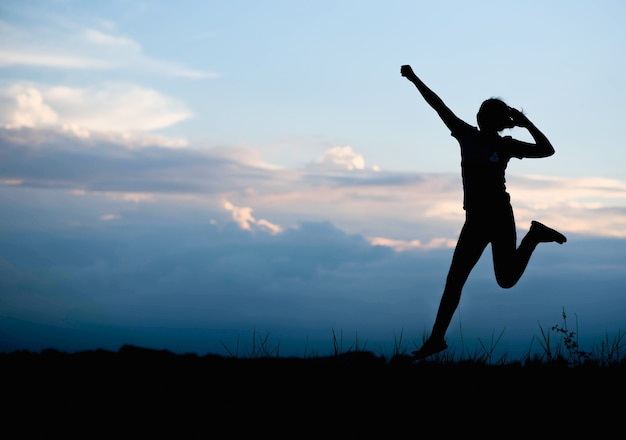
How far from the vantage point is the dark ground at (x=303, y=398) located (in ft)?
16.9

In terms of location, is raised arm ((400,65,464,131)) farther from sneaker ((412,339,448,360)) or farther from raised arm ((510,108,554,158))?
sneaker ((412,339,448,360))

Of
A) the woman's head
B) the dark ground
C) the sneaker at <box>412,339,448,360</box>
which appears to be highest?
the woman's head

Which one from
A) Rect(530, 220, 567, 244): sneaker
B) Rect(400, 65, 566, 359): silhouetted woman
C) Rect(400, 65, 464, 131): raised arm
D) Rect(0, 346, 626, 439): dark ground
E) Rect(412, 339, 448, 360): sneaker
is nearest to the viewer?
Rect(0, 346, 626, 439): dark ground

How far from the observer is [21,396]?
5914 mm

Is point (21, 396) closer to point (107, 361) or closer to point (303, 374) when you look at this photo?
point (107, 361)

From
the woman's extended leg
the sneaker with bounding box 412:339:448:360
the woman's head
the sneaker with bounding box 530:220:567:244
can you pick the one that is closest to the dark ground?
the sneaker with bounding box 412:339:448:360

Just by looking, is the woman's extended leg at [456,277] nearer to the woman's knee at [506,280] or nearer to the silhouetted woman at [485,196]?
the silhouetted woman at [485,196]

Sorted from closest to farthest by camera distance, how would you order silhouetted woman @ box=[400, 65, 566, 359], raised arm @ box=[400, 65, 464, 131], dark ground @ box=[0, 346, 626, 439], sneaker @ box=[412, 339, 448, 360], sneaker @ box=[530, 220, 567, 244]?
dark ground @ box=[0, 346, 626, 439] < silhouetted woman @ box=[400, 65, 566, 359] < raised arm @ box=[400, 65, 464, 131] < sneaker @ box=[412, 339, 448, 360] < sneaker @ box=[530, 220, 567, 244]

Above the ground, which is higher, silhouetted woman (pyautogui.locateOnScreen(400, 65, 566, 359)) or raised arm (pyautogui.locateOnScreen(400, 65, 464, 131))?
raised arm (pyautogui.locateOnScreen(400, 65, 464, 131))

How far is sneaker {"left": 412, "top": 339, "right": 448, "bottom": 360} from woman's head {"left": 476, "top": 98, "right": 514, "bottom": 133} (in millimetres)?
2312

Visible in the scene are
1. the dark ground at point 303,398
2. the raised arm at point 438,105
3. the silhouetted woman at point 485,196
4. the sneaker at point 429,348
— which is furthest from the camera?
the sneaker at point 429,348

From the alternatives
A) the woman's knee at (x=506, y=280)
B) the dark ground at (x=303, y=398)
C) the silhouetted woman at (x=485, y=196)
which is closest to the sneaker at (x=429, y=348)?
the silhouetted woman at (x=485, y=196)

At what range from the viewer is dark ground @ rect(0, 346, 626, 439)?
516cm

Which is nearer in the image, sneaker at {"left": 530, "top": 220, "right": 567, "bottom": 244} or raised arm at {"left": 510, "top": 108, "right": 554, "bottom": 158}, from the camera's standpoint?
raised arm at {"left": 510, "top": 108, "right": 554, "bottom": 158}
